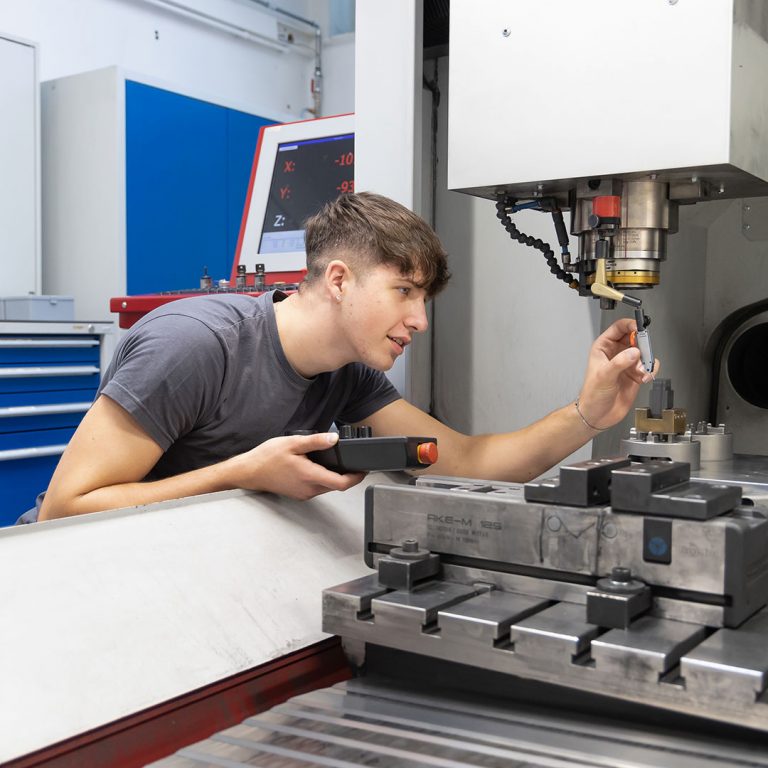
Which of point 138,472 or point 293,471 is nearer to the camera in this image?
point 293,471

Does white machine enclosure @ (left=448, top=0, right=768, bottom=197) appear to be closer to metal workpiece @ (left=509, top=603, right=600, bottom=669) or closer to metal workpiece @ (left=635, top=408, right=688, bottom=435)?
metal workpiece @ (left=635, top=408, right=688, bottom=435)

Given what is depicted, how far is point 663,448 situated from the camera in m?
1.15

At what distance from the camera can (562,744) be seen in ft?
2.00

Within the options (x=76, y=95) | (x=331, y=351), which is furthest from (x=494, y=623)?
(x=76, y=95)

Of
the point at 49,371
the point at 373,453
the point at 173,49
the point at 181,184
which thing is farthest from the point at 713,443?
the point at 173,49

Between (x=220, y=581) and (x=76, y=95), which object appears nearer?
(x=220, y=581)

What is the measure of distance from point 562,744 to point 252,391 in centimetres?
80

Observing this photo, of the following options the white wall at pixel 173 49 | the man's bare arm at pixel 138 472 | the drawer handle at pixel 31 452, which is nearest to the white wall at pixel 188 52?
the white wall at pixel 173 49

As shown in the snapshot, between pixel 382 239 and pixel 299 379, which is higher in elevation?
pixel 382 239

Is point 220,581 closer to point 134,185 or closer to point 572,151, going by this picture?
point 572,151

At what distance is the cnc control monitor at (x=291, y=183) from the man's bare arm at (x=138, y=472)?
921 mm

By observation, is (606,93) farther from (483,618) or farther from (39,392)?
(39,392)

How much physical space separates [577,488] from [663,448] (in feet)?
1.63

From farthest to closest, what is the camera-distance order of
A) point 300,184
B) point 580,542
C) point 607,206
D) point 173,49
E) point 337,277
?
1. point 173,49
2. point 300,184
3. point 337,277
4. point 607,206
5. point 580,542
